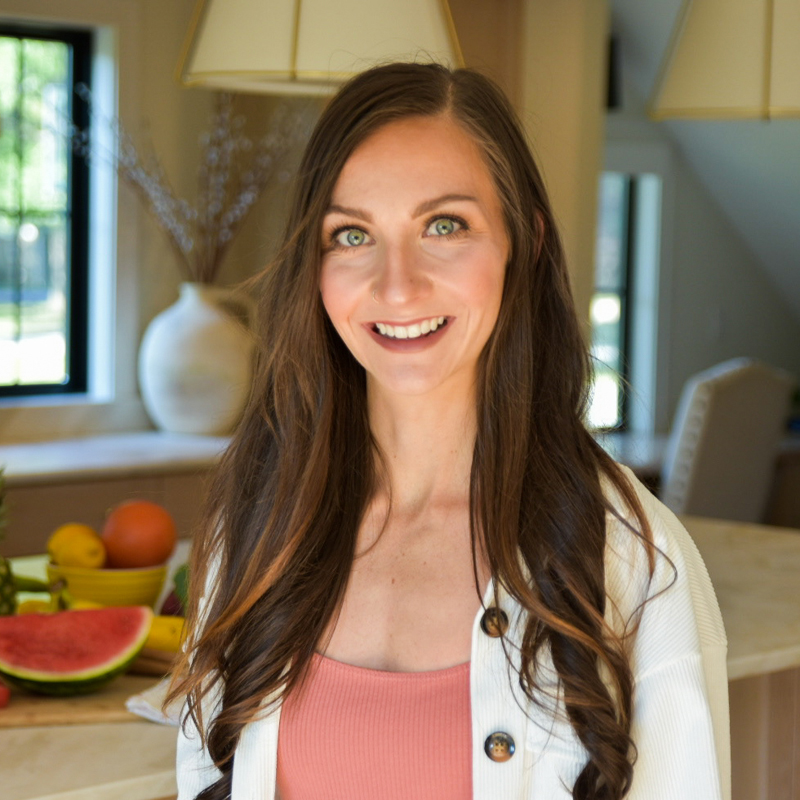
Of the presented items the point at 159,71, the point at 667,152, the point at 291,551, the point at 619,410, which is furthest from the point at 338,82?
the point at 667,152

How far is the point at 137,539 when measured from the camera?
182 cm

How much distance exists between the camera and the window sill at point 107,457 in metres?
3.54

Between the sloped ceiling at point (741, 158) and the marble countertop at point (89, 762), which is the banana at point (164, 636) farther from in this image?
the sloped ceiling at point (741, 158)

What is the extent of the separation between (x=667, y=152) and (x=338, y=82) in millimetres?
4477

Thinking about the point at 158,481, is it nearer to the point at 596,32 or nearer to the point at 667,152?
the point at 596,32

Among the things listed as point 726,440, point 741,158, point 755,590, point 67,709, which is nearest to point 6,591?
point 67,709

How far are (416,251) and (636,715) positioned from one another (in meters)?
0.54

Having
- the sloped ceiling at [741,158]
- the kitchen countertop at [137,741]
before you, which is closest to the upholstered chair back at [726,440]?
the sloped ceiling at [741,158]

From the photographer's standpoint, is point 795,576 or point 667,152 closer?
point 795,576

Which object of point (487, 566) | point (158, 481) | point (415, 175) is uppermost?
point (415, 175)

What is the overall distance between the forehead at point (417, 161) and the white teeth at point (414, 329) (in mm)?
145

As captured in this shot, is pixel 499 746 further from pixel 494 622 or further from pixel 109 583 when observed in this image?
pixel 109 583

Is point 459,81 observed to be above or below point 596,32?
below

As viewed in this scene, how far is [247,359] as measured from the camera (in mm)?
4102
